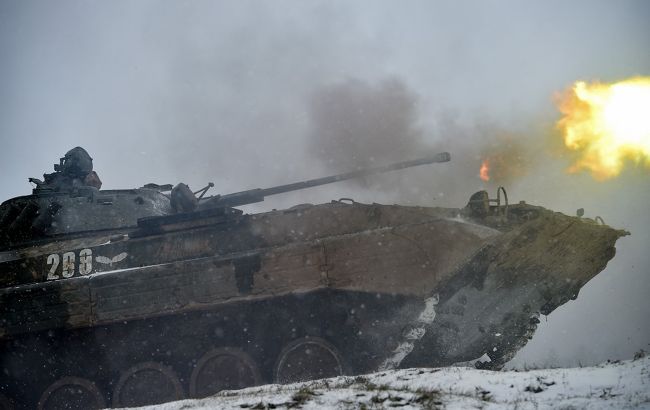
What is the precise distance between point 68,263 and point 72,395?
1939mm

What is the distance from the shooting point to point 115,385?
845cm

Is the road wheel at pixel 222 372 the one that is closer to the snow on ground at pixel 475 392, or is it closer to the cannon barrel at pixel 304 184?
the snow on ground at pixel 475 392

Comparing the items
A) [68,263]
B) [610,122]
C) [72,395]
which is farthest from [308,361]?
[610,122]

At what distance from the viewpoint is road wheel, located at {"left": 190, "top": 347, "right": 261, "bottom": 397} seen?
8211 mm

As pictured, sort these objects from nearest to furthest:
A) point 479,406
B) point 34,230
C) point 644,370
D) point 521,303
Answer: point 479,406 → point 644,370 → point 521,303 → point 34,230

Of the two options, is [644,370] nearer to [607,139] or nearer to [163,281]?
[163,281]

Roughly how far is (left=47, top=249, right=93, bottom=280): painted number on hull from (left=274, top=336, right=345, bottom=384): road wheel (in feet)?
10.6

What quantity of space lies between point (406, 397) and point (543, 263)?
150 inches

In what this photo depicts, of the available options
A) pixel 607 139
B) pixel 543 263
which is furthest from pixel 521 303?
pixel 607 139

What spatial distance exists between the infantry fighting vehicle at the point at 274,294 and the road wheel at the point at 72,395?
20 mm

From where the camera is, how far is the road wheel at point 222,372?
26.9 feet

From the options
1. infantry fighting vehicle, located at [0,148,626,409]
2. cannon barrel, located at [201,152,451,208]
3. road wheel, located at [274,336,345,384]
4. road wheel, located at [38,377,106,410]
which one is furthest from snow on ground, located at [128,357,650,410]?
cannon barrel, located at [201,152,451,208]

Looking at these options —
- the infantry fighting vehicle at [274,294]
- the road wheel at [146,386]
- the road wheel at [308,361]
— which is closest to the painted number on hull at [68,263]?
the infantry fighting vehicle at [274,294]

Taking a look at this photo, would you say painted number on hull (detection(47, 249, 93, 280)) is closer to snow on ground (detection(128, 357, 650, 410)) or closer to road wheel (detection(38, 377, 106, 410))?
road wheel (detection(38, 377, 106, 410))
